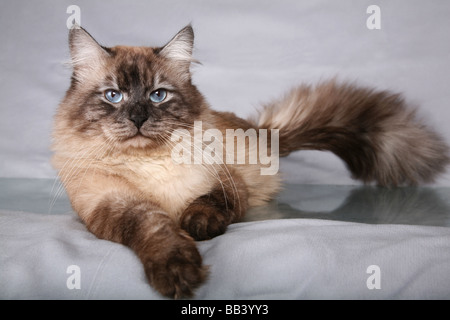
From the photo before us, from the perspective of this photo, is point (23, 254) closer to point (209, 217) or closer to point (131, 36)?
point (209, 217)

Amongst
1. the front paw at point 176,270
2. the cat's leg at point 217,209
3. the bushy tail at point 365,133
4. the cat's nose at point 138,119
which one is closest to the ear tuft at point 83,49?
the cat's nose at point 138,119

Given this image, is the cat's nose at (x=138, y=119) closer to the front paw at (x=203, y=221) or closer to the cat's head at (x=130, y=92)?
the cat's head at (x=130, y=92)

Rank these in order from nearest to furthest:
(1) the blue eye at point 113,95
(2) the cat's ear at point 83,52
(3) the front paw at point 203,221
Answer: (3) the front paw at point 203,221 < (1) the blue eye at point 113,95 < (2) the cat's ear at point 83,52

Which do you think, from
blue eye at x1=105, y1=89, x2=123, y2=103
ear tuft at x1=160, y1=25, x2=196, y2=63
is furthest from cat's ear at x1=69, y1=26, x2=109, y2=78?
ear tuft at x1=160, y1=25, x2=196, y2=63

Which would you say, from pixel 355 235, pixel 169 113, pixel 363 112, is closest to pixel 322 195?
pixel 363 112

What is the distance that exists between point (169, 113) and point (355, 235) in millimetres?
892

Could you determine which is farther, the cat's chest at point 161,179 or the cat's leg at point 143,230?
the cat's chest at point 161,179

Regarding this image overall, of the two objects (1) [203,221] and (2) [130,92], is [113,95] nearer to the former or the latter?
(2) [130,92]

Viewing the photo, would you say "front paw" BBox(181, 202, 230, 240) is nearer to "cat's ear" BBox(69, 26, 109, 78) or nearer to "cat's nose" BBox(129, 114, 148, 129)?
"cat's nose" BBox(129, 114, 148, 129)

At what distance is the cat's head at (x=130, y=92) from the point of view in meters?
1.84

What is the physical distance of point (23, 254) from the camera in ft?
5.17

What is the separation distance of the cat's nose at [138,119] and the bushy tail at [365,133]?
3.97 feet

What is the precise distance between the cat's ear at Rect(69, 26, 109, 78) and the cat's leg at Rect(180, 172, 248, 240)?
0.76 m

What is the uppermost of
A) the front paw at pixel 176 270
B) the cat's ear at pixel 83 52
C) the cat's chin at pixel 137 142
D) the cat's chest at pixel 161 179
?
the cat's ear at pixel 83 52
